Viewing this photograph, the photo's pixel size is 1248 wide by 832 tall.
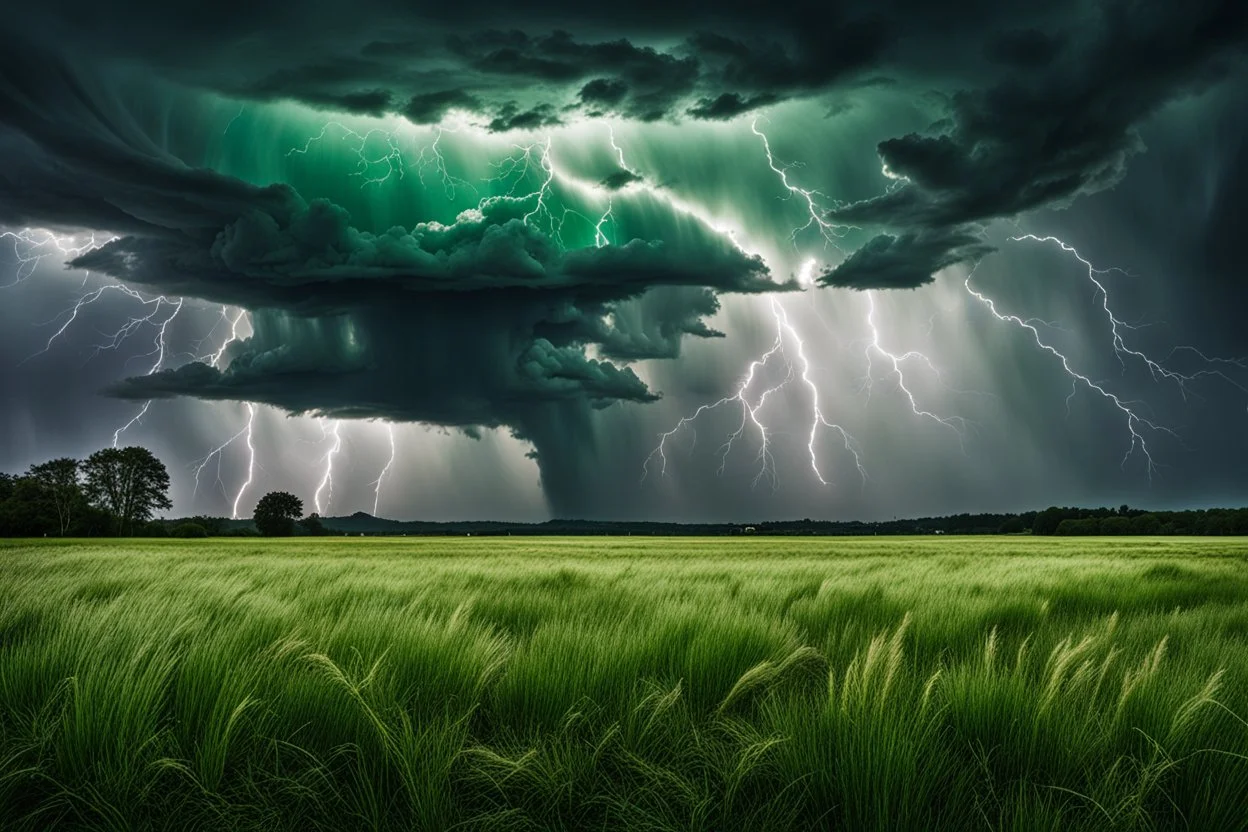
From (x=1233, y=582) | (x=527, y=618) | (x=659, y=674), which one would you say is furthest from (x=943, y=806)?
(x=1233, y=582)

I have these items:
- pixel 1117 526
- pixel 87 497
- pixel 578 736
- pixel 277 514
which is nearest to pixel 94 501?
pixel 87 497

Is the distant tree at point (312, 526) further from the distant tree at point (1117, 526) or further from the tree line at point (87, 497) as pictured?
the distant tree at point (1117, 526)

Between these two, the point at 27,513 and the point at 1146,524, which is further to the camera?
the point at 1146,524

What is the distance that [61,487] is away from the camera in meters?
76.6

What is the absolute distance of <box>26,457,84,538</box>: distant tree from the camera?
73938 mm

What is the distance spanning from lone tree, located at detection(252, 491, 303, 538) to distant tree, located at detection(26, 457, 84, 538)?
2456cm

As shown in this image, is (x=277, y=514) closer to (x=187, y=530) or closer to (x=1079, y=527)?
(x=187, y=530)

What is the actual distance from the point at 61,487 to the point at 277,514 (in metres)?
28.7

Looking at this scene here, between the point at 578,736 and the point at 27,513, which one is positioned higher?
the point at 578,736

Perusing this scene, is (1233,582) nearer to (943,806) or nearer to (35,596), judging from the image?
(943,806)

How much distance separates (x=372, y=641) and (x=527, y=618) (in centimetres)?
186

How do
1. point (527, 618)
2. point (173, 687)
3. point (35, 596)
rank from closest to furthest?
1. point (173, 687)
2. point (35, 596)
3. point (527, 618)

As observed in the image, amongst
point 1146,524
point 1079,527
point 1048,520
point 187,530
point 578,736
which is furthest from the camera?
point 1048,520

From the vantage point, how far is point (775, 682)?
3207mm
